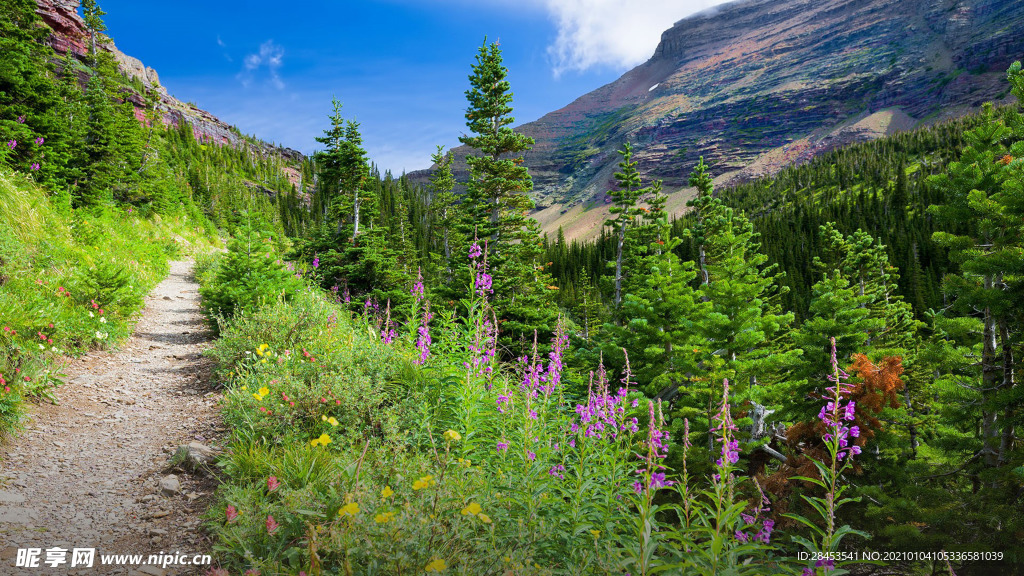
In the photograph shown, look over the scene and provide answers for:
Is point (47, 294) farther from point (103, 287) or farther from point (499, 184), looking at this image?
point (499, 184)

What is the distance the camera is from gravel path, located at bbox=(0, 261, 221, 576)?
329cm

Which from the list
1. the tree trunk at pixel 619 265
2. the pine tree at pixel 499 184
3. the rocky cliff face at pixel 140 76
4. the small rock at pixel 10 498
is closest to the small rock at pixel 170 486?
the small rock at pixel 10 498

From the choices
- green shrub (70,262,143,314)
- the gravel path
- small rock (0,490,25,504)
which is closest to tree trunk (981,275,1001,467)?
the gravel path

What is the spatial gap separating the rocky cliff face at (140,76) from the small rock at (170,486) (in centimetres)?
9078

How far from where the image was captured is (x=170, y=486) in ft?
13.1

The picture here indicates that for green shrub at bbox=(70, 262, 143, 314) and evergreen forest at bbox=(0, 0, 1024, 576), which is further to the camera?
green shrub at bbox=(70, 262, 143, 314)

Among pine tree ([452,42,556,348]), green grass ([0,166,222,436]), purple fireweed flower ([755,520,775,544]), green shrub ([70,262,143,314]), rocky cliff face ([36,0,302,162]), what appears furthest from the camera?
rocky cliff face ([36,0,302,162])

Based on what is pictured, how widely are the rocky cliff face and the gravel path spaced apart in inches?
3451

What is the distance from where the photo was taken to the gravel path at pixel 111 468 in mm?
3293

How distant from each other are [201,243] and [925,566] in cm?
3274

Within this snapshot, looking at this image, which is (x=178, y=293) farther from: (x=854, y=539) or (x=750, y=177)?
(x=750, y=177)

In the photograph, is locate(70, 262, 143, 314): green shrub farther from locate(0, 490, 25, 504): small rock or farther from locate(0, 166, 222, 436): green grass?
locate(0, 490, 25, 504): small rock

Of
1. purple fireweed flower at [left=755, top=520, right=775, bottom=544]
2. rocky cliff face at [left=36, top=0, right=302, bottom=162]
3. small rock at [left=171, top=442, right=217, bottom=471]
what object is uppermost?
rocky cliff face at [left=36, top=0, right=302, bottom=162]

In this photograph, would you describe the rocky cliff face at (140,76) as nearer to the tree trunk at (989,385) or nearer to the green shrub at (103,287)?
the green shrub at (103,287)
